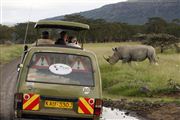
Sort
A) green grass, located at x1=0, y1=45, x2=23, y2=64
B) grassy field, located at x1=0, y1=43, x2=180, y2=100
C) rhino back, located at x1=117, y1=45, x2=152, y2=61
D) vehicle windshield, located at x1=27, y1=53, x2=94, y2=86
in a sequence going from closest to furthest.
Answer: vehicle windshield, located at x1=27, y1=53, x2=94, y2=86
grassy field, located at x1=0, y1=43, x2=180, y2=100
rhino back, located at x1=117, y1=45, x2=152, y2=61
green grass, located at x1=0, y1=45, x2=23, y2=64

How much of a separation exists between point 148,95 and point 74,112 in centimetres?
824

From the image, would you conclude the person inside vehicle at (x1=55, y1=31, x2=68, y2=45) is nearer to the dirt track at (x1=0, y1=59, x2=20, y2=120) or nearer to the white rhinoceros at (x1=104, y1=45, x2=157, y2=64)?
the dirt track at (x1=0, y1=59, x2=20, y2=120)

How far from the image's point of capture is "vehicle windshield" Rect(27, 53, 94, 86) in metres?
9.92

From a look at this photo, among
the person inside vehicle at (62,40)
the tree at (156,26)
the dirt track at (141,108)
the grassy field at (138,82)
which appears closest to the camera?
the person inside vehicle at (62,40)

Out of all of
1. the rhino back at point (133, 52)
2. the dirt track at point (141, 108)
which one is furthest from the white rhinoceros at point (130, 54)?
the dirt track at point (141, 108)

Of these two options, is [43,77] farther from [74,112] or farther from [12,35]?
[12,35]

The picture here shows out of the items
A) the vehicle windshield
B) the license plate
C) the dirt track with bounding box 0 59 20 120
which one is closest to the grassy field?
the dirt track with bounding box 0 59 20 120

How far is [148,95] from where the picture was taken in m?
17.6

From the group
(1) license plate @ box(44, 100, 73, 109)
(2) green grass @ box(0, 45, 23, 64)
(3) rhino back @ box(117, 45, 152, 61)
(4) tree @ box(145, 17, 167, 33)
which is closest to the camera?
(1) license plate @ box(44, 100, 73, 109)

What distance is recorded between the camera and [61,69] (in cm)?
1004

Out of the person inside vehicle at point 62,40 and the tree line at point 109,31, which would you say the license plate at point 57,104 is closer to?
the person inside vehicle at point 62,40

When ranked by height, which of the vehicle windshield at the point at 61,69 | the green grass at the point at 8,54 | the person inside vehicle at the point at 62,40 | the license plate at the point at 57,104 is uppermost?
the person inside vehicle at the point at 62,40

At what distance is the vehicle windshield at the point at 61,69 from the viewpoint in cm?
992

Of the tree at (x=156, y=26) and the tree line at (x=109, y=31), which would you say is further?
the tree at (x=156, y=26)
